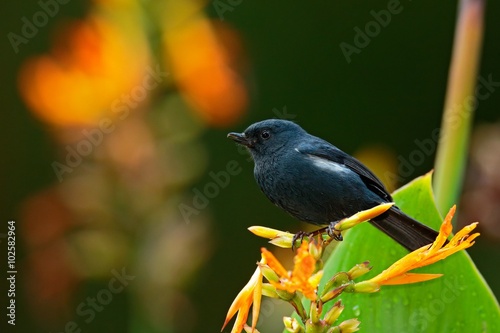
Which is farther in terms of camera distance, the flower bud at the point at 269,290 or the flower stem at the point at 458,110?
the flower stem at the point at 458,110

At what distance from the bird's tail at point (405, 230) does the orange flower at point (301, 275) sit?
26 cm

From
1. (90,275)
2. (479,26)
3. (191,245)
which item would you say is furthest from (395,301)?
(90,275)

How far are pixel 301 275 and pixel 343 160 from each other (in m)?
0.34

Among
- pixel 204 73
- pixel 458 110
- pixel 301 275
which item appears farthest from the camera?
pixel 204 73

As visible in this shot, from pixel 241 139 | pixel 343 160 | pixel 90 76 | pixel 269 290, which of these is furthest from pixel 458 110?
pixel 90 76

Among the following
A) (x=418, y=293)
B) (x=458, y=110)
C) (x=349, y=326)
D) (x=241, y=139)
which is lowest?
(x=418, y=293)

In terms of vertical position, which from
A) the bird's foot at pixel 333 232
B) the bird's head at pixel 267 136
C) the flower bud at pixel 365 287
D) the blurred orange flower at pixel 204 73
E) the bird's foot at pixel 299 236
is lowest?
the flower bud at pixel 365 287

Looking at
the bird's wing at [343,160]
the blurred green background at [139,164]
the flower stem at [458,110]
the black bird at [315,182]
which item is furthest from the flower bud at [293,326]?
the blurred green background at [139,164]

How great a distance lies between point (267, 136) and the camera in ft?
3.59

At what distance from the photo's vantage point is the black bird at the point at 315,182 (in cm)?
104

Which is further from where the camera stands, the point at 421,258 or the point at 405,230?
the point at 405,230

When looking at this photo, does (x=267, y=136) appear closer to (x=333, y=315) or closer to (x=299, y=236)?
(x=299, y=236)

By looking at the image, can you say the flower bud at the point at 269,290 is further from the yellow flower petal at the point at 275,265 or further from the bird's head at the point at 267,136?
the bird's head at the point at 267,136

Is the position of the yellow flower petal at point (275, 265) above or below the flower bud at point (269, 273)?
above
